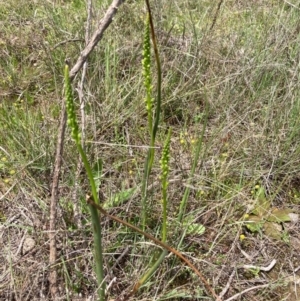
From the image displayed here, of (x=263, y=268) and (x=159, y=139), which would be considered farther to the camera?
(x=159, y=139)

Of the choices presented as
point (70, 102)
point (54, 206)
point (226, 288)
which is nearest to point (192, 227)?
point (226, 288)

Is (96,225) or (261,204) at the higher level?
(96,225)

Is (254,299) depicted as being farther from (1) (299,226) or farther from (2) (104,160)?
(2) (104,160)

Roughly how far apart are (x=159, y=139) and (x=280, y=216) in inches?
22.2

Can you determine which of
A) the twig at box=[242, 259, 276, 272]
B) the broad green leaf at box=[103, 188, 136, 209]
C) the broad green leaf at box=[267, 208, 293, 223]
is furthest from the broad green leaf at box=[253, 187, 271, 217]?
the broad green leaf at box=[103, 188, 136, 209]


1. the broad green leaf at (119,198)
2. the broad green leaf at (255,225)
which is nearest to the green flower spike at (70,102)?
the broad green leaf at (119,198)

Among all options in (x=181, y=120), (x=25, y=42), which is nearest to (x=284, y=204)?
(x=181, y=120)

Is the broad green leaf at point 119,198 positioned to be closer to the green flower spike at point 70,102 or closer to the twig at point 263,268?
the twig at point 263,268

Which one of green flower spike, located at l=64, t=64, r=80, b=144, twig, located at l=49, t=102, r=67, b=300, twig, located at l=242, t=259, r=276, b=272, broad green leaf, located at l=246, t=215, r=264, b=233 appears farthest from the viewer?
broad green leaf, located at l=246, t=215, r=264, b=233

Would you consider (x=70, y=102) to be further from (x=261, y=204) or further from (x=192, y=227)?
(x=261, y=204)

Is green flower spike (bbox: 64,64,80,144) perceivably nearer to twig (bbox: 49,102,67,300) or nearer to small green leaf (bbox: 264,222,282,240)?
twig (bbox: 49,102,67,300)

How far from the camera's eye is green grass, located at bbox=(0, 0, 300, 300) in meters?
1.21

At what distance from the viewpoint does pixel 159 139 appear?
67.2 inches

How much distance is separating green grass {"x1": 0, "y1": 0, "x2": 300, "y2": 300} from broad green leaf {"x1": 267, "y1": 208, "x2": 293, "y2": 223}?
0.12 ft
